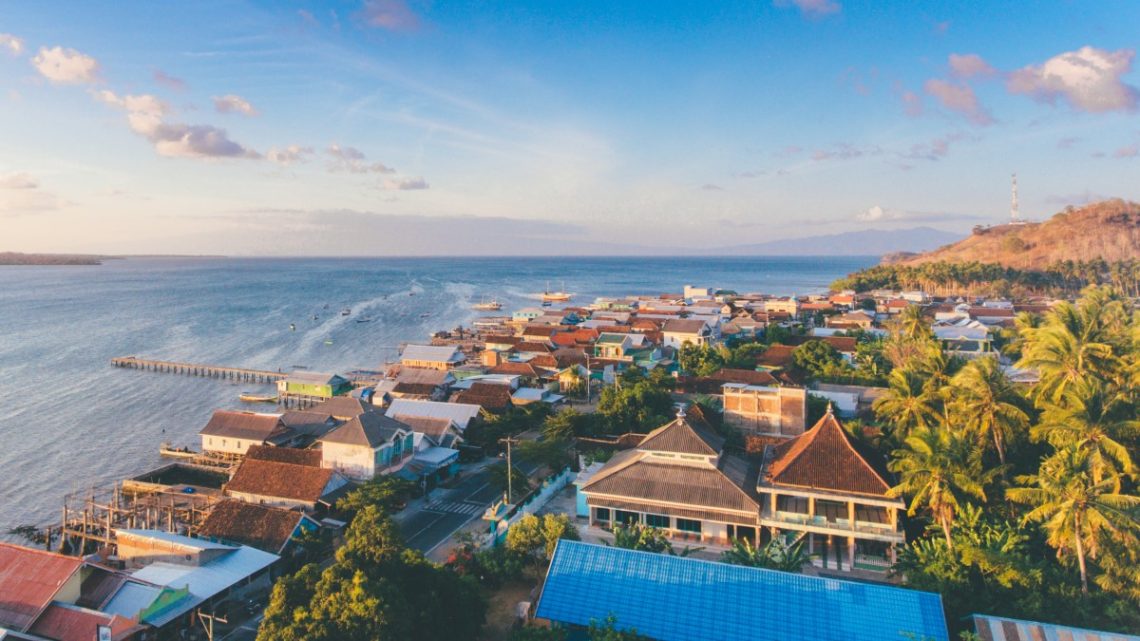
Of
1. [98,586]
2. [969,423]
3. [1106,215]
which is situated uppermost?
[1106,215]

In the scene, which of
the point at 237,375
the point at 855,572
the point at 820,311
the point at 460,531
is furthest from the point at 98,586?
the point at 820,311

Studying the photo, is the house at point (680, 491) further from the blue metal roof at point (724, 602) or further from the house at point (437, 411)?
the house at point (437, 411)

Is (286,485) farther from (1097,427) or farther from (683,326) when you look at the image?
(683,326)

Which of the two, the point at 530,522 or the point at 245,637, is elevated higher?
the point at 530,522

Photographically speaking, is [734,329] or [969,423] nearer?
[969,423]

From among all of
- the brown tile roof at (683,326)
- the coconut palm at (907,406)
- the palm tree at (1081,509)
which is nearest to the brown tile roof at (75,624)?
the palm tree at (1081,509)

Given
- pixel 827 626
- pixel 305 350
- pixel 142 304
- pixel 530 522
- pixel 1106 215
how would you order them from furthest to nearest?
pixel 1106 215
pixel 142 304
pixel 305 350
pixel 530 522
pixel 827 626

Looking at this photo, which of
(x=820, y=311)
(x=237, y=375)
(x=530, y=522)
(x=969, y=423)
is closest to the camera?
(x=530, y=522)

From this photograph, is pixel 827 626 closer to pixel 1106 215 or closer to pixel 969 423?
pixel 969 423
